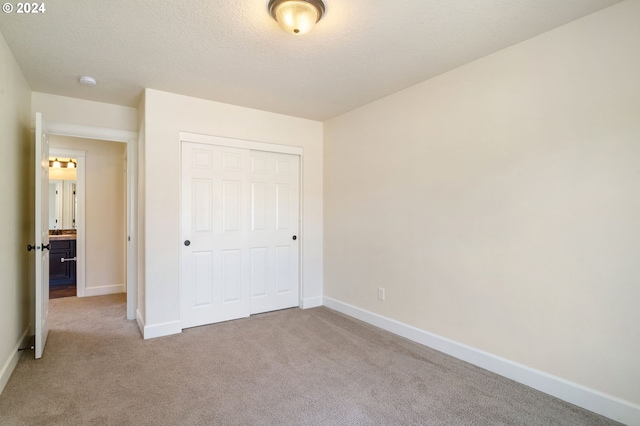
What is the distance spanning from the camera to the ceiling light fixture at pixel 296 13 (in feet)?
6.13

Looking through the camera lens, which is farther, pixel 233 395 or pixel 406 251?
pixel 406 251

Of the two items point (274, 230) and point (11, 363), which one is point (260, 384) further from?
point (274, 230)

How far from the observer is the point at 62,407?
81.0 inches

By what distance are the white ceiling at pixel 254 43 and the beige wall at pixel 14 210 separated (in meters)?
0.25

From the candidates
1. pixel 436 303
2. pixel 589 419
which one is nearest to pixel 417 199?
pixel 436 303

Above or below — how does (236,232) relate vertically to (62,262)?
above

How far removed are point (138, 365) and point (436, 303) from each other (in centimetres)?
262

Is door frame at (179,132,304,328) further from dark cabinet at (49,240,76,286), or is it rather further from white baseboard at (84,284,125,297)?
dark cabinet at (49,240,76,286)

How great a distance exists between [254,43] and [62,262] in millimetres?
5399

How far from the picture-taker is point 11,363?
2.46 m

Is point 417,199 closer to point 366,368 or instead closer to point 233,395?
point 366,368

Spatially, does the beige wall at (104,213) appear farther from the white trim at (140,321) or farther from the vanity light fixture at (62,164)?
the white trim at (140,321)

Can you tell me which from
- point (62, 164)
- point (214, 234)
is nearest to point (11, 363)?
point (214, 234)

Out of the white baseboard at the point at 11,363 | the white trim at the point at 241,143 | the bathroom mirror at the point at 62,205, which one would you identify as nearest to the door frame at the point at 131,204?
the white trim at the point at 241,143
